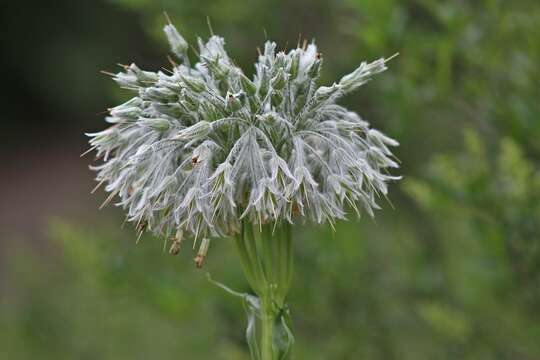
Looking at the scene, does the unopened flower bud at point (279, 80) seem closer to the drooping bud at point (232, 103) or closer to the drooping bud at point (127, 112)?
the drooping bud at point (232, 103)

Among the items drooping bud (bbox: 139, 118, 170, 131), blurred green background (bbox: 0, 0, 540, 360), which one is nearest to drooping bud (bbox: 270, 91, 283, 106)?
drooping bud (bbox: 139, 118, 170, 131)

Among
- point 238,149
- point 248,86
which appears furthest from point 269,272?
point 248,86

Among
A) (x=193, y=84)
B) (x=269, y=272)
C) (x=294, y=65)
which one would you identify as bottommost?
(x=269, y=272)

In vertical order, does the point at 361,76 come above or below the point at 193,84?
above

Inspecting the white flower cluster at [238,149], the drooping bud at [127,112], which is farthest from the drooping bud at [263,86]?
the drooping bud at [127,112]

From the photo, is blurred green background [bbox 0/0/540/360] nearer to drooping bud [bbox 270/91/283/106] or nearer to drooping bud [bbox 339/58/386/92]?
drooping bud [bbox 339/58/386/92]

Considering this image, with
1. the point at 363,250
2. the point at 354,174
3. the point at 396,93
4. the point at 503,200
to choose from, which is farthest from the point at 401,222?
the point at 354,174

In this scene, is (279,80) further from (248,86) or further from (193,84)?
(193,84)
